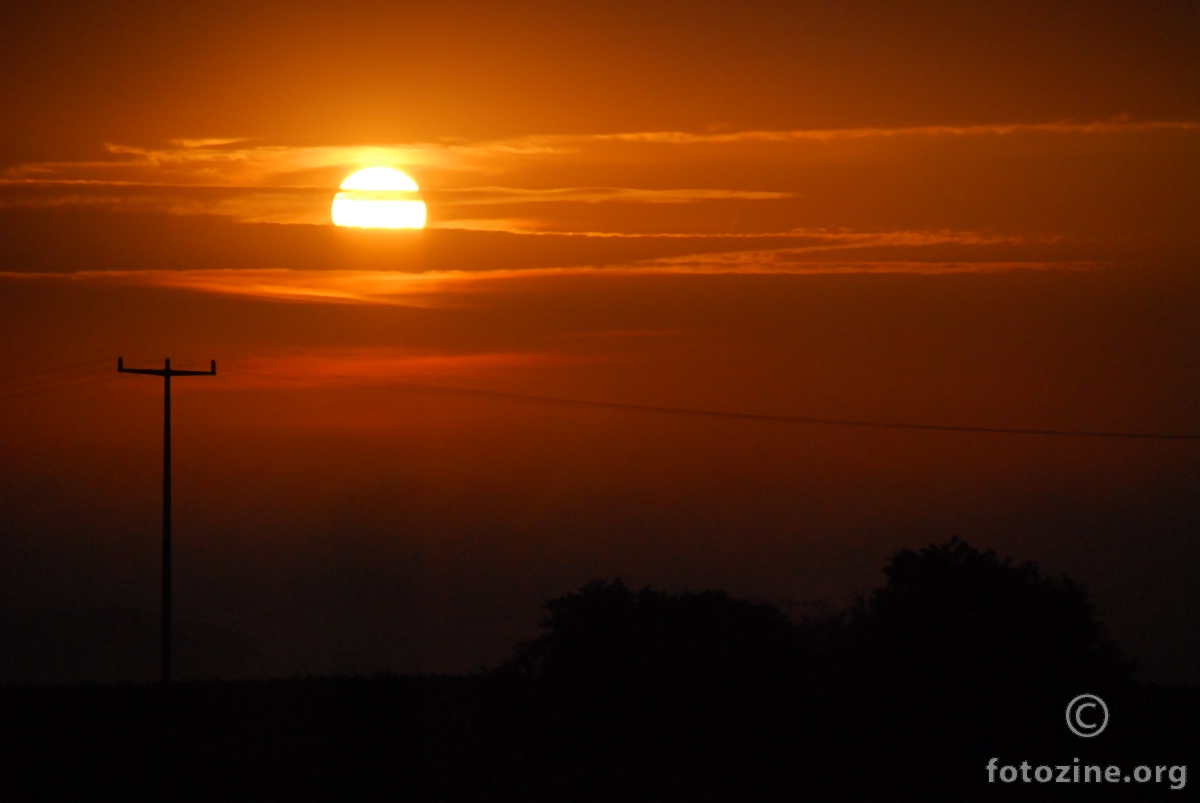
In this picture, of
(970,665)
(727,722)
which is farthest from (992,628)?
(727,722)

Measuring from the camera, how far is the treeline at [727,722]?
887 inches

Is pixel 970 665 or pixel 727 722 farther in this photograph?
pixel 727 722

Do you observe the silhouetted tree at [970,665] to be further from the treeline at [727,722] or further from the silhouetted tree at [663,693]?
the silhouetted tree at [663,693]

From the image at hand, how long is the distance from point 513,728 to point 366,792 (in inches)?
139

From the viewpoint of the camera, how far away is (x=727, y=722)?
79.3 feet

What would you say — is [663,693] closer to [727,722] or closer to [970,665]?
[727,722]

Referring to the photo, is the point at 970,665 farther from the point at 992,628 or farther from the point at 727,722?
the point at 727,722

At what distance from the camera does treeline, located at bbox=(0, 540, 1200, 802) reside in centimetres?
2253

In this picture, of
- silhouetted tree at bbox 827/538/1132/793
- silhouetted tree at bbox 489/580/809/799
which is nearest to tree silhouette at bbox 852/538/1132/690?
silhouetted tree at bbox 827/538/1132/793

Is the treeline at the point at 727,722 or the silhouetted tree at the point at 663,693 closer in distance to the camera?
the treeline at the point at 727,722

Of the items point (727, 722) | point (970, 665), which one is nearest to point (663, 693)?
point (727, 722)

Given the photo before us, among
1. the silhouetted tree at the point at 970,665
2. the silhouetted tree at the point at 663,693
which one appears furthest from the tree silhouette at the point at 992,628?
the silhouetted tree at the point at 663,693

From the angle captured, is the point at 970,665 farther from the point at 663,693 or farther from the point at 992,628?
the point at 663,693

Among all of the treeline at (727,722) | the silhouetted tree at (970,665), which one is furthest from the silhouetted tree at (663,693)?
the silhouetted tree at (970,665)
